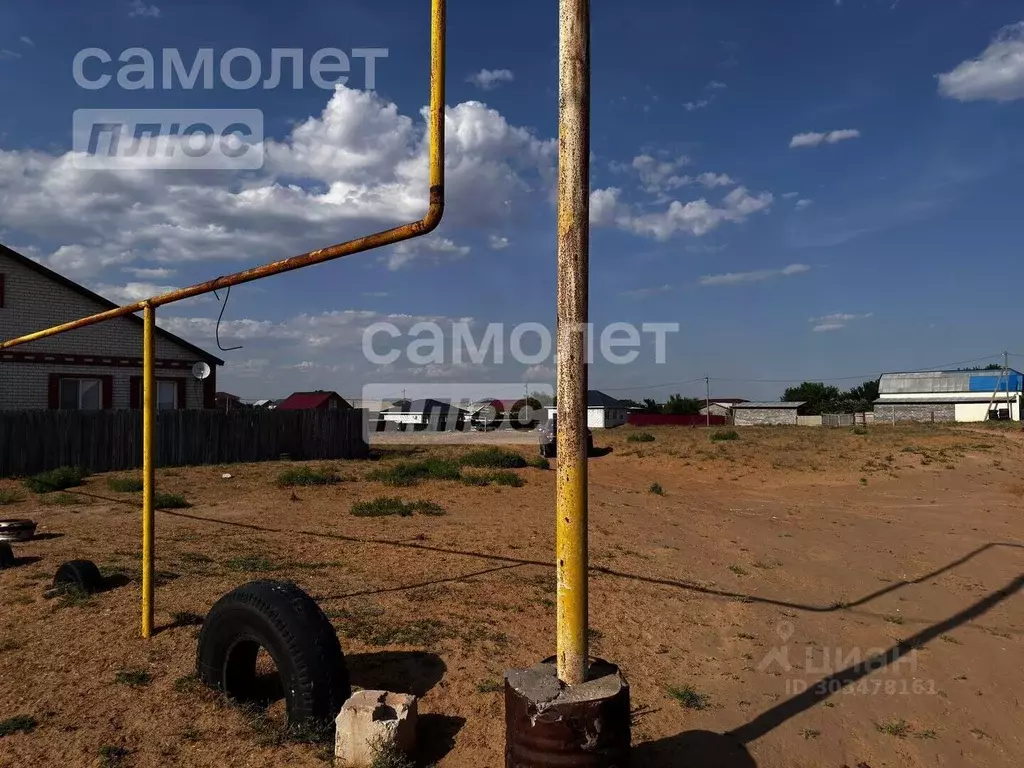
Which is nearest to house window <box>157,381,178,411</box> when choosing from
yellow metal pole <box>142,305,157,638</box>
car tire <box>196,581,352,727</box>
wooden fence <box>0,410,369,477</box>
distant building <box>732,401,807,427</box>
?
wooden fence <box>0,410,369,477</box>

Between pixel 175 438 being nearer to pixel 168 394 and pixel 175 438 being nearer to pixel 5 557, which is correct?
pixel 168 394

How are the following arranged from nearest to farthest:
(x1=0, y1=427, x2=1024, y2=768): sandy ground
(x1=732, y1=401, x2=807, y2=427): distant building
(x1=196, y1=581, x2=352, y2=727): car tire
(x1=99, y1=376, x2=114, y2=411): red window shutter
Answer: (x1=196, y1=581, x2=352, y2=727): car tire < (x1=0, y1=427, x2=1024, y2=768): sandy ground < (x1=99, y1=376, x2=114, y2=411): red window shutter < (x1=732, y1=401, x2=807, y2=427): distant building

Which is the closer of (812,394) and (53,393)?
(53,393)

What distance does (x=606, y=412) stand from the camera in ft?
251

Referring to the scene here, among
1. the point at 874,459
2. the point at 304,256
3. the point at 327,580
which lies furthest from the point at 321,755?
the point at 874,459

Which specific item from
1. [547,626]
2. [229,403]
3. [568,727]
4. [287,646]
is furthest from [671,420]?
[568,727]

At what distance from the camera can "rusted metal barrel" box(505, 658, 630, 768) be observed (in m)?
3.08

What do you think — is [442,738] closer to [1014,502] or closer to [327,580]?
[327,580]

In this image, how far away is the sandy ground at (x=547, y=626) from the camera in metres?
4.35

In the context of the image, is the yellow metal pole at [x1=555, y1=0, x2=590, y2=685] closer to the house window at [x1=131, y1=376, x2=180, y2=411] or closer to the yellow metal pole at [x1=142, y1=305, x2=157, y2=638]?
the yellow metal pole at [x1=142, y1=305, x2=157, y2=638]

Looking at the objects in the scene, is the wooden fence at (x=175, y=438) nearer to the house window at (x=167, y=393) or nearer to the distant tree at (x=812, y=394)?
the house window at (x=167, y=393)

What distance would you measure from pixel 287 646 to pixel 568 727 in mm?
1839

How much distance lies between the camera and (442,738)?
4371 millimetres

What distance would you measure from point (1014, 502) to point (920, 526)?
580cm
